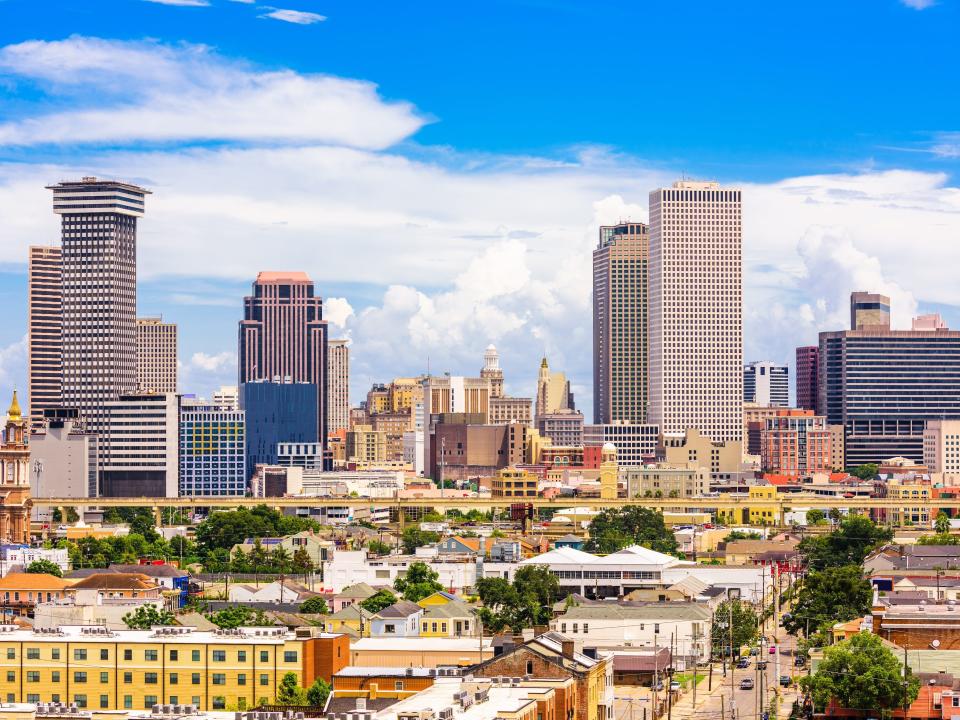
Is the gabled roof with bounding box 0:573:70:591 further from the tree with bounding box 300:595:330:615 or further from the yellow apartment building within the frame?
the yellow apartment building

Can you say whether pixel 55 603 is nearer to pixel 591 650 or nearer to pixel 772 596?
pixel 591 650

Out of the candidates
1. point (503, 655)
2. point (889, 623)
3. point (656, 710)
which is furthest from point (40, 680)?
point (889, 623)

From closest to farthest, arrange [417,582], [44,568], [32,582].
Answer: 1. [32,582]
2. [417,582]
3. [44,568]

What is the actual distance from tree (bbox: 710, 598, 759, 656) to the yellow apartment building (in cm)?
4735

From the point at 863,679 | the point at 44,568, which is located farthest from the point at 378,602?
the point at 863,679

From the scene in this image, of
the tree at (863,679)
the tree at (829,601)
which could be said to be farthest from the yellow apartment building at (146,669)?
the tree at (829,601)

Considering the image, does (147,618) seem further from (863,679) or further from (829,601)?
(863,679)

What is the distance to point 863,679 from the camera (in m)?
97.9

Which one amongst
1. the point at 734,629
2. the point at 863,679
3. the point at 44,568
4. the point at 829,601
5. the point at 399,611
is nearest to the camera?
the point at 863,679

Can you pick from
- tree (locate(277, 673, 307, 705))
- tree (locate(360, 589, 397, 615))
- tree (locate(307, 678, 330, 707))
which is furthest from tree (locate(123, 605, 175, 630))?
tree (locate(307, 678, 330, 707))

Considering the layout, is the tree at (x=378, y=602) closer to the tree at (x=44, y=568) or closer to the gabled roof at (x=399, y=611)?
the gabled roof at (x=399, y=611)

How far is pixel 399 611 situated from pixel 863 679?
1919 inches

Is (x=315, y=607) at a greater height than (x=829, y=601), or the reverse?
(x=829, y=601)

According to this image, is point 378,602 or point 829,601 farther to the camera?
point 378,602
